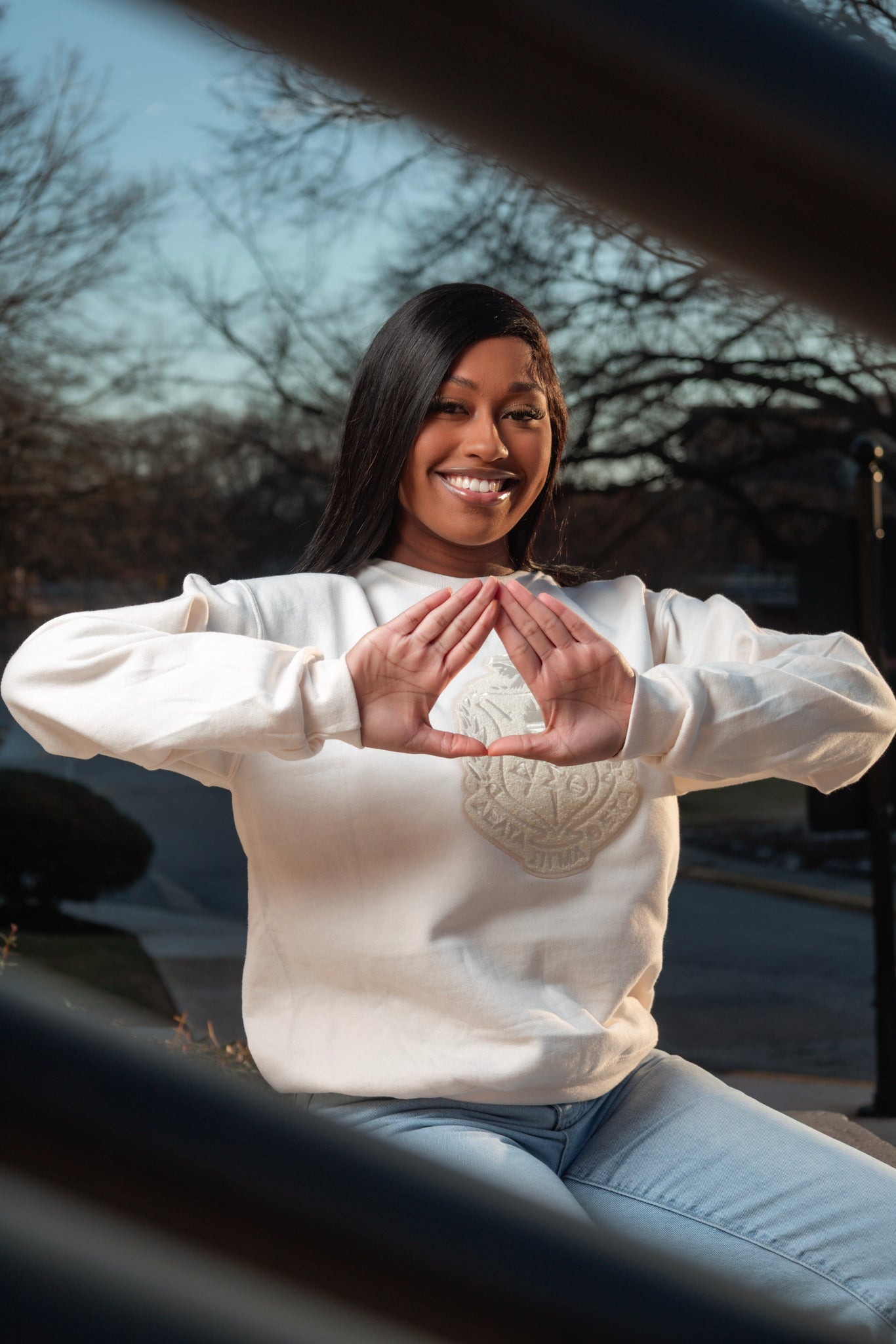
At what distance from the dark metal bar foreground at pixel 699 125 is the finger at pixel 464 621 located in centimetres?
115

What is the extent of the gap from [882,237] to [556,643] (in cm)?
118

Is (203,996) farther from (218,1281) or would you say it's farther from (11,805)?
(218,1281)

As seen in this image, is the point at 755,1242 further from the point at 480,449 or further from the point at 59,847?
the point at 59,847

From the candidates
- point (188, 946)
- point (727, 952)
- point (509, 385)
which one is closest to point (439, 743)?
point (509, 385)

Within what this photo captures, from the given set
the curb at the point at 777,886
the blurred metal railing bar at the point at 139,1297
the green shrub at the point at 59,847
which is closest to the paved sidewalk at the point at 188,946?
the green shrub at the point at 59,847

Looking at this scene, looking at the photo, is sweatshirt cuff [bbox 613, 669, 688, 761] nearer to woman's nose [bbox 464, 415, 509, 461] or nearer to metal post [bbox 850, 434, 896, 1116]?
woman's nose [bbox 464, 415, 509, 461]

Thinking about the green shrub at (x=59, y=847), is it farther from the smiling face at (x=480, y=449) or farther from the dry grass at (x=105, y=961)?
the smiling face at (x=480, y=449)

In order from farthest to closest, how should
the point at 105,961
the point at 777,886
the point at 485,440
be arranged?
the point at 777,886 < the point at 105,961 < the point at 485,440

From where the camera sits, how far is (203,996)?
828 centimetres

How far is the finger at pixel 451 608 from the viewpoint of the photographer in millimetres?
1376

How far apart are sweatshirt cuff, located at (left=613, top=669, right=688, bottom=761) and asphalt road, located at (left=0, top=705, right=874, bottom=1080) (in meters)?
6.23

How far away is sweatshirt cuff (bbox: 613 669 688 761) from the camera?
146cm

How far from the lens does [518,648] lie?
139 centimetres

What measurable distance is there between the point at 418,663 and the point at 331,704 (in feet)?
0.31
